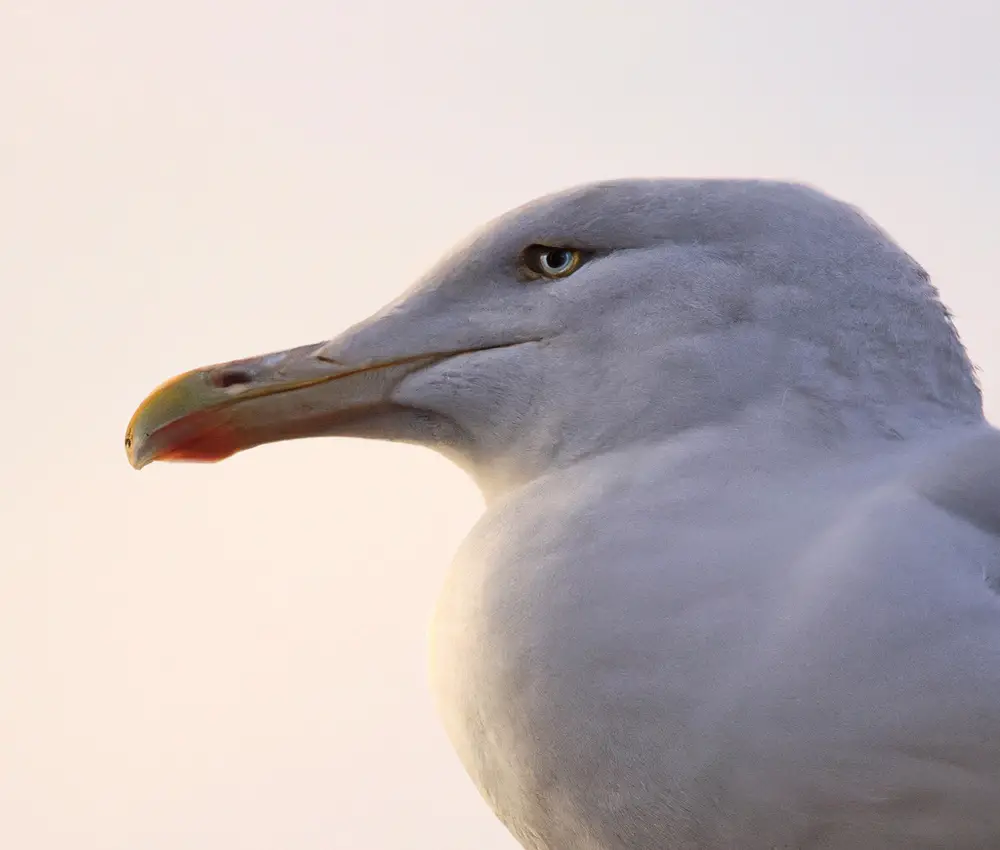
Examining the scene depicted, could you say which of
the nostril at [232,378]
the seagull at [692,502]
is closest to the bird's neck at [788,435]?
the seagull at [692,502]

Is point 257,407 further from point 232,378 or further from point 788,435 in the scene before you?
point 788,435

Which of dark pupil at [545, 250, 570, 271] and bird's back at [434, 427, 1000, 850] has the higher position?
dark pupil at [545, 250, 570, 271]

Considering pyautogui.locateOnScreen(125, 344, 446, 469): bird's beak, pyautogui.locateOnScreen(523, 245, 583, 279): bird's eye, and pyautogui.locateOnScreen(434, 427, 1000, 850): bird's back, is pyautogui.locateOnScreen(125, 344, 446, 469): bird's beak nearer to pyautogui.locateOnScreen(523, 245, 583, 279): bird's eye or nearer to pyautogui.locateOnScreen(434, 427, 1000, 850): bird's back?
pyautogui.locateOnScreen(523, 245, 583, 279): bird's eye

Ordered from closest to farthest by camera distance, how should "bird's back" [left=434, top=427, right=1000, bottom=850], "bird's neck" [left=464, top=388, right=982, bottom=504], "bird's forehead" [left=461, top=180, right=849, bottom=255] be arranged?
"bird's back" [left=434, top=427, right=1000, bottom=850] → "bird's neck" [left=464, top=388, right=982, bottom=504] → "bird's forehead" [left=461, top=180, right=849, bottom=255]

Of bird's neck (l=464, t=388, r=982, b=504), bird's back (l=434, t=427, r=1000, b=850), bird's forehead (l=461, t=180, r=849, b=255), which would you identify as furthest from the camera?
bird's forehead (l=461, t=180, r=849, b=255)

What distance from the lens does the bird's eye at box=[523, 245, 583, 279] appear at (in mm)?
1158

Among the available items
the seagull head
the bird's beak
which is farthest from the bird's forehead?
the bird's beak

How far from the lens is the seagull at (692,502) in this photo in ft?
2.78

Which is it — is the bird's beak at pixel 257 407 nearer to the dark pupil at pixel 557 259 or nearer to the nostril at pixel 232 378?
the nostril at pixel 232 378

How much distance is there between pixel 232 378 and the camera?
117cm

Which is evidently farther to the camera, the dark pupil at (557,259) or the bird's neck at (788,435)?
the dark pupil at (557,259)

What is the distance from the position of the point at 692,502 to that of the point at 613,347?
18cm

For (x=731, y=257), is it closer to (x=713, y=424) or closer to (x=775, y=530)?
(x=713, y=424)

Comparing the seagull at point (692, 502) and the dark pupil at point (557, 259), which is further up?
the dark pupil at point (557, 259)
